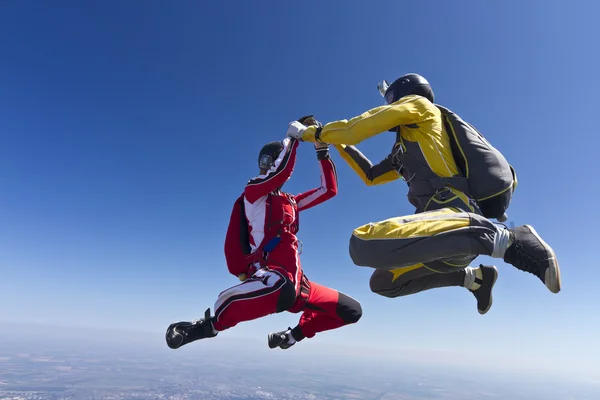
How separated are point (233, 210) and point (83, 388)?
485 feet

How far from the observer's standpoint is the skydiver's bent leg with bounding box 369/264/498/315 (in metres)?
3.12

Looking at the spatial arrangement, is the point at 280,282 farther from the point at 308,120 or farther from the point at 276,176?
the point at 308,120

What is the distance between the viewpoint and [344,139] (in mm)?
2807

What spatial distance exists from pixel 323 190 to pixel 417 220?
2381 mm

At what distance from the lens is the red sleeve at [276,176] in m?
3.62

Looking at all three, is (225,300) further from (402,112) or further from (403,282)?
(402,112)

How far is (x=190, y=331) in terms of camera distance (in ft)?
10.6

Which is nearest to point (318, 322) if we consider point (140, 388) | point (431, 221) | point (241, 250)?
point (241, 250)

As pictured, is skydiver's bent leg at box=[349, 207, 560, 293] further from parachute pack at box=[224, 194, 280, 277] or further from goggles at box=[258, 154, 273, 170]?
goggles at box=[258, 154, 273, 170]

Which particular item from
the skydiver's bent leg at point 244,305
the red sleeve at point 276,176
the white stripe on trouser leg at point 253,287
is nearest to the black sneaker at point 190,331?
the skydiver's bent leg at point 244,305

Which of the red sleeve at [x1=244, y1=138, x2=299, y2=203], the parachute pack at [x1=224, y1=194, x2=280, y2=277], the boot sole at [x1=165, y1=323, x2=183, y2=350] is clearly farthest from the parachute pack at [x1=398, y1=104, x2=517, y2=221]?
the boot sole at [x1=165, y1=323, x2=183, y2=350]

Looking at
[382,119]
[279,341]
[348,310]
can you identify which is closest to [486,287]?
[348,310]

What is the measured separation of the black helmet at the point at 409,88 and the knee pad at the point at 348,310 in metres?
2.42

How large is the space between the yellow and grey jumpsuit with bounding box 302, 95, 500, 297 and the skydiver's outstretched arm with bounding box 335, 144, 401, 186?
0.01 meters
